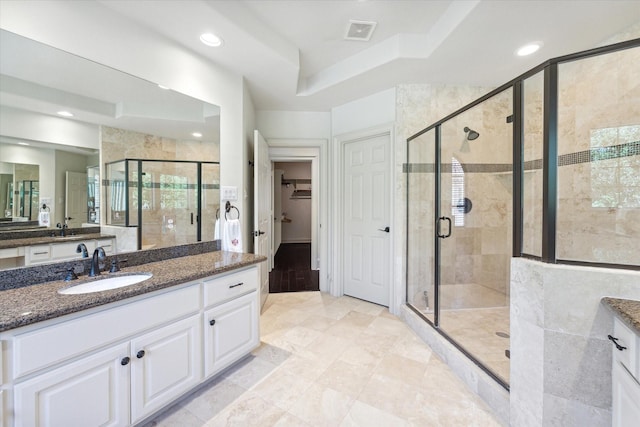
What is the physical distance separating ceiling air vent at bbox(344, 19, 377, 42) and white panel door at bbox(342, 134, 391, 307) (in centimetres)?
104

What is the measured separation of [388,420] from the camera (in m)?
1.44

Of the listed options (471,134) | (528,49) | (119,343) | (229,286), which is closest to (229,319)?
(229,286)

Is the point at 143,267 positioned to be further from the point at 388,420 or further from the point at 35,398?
the point at 388,420

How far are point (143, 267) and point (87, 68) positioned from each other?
128cm

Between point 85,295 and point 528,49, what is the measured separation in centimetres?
349

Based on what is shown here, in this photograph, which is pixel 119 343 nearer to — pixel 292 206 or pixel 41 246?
pixel 41 246

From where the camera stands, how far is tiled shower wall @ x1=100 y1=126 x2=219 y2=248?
66.2 inches

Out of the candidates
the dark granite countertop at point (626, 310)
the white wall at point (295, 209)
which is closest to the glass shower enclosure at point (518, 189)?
the dark granite countertop at point (626, 310)

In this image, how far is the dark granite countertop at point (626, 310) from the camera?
906 millimetres

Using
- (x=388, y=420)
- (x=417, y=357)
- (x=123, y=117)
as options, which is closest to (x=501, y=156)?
(x=417, y=357)

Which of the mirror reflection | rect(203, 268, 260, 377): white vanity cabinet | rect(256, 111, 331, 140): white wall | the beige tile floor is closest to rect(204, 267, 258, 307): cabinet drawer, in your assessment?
rect(203, 268, 260, 377): white vanity cabinet

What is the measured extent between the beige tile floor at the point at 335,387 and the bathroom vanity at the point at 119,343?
0.17 metres

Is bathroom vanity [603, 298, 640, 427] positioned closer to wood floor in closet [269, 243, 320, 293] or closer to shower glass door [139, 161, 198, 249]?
shower glass door [139, 161, 198, 249]

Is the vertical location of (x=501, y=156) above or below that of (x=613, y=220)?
above
